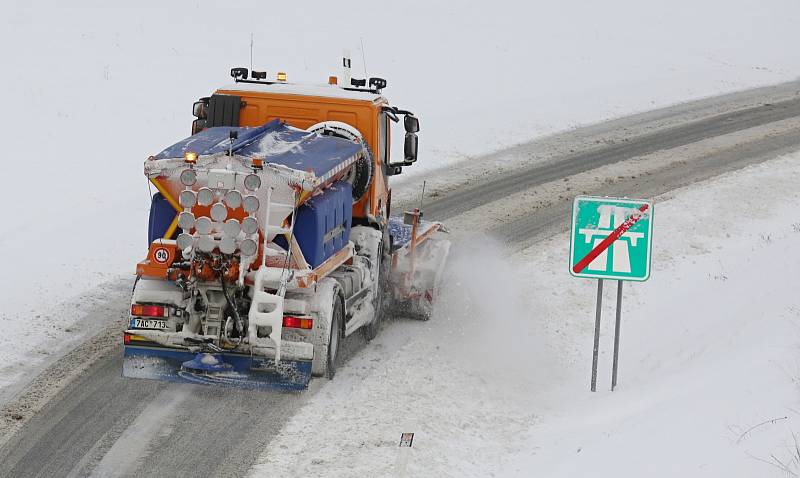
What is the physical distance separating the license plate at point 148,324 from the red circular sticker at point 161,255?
21.2 inches

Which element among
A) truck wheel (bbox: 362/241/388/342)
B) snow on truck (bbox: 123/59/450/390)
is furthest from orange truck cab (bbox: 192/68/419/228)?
snow on truck (bbox: 123/59/450/390)

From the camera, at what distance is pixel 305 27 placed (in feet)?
108

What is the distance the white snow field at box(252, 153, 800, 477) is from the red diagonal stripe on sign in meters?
1.22

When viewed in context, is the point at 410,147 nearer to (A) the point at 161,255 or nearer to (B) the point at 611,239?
(B) the point at 611,239

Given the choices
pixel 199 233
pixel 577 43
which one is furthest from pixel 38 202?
pixel 577 43

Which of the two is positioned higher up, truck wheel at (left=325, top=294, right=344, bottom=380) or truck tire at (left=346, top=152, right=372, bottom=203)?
truck tire at (left=346, top=152, right=372, bottom=203)

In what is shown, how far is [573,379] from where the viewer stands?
11.6 meters

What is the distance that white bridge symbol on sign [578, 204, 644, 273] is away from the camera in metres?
10.4

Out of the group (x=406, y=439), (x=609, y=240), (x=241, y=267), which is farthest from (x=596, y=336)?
(x=241, y=267)

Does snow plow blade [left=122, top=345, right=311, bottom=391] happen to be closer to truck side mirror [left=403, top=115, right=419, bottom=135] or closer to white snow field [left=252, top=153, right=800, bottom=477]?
white snow field [left=252, top=153, right=800, bottom=477]

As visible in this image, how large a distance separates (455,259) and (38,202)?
6524mm

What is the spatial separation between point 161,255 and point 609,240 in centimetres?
405

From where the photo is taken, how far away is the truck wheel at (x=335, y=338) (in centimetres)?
1090

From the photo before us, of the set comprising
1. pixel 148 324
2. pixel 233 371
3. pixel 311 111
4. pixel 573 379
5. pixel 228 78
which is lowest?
pixel 573 379
